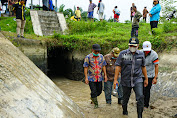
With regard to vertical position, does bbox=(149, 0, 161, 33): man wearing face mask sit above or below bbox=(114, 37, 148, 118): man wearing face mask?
above

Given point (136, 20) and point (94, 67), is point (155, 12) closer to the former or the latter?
point (136, 20)

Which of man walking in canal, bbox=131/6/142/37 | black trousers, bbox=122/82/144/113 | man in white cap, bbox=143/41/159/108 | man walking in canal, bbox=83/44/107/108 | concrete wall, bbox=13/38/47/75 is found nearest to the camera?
A: black trousers, bbox=122/82/144/113

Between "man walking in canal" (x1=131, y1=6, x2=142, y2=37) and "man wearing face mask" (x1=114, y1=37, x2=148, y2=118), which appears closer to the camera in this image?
"man wearing face mask" (x1=114, y1=37, x2=148, y2=118)

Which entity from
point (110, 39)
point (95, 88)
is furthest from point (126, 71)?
point (110, 39)

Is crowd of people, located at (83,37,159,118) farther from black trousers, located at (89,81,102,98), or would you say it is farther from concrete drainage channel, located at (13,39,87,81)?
concrete drainage channel, located at (13,39,87,81)

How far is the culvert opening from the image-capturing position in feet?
31.2

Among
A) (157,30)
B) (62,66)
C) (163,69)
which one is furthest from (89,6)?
(163,69)

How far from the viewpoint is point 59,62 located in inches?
431

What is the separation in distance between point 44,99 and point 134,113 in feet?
7.82

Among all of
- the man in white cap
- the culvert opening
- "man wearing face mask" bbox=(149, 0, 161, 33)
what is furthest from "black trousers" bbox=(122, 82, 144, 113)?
the culvert opening

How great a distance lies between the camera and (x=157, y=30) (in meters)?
7.55

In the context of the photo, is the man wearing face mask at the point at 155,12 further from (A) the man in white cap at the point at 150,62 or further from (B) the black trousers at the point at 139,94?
(B) the black trousers at the point at 139,94

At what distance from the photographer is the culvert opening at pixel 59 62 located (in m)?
9.51

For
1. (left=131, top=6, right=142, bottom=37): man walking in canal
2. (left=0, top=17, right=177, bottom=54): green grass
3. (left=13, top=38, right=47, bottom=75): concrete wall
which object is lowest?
(left=13, top=38, right=47, bottom=75): concrete wall
